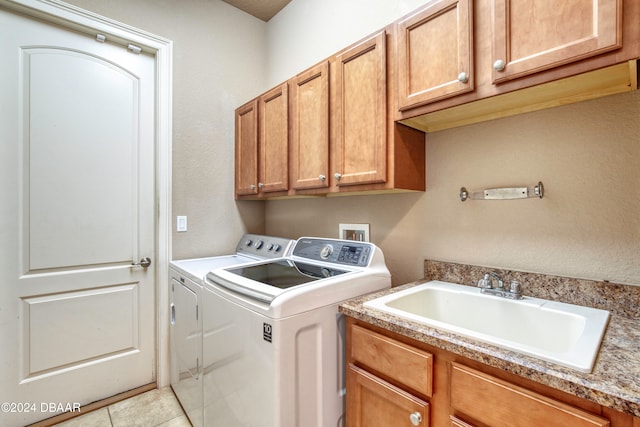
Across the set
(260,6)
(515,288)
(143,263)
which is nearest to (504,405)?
(515,288)

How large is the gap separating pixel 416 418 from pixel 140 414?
5.75ft

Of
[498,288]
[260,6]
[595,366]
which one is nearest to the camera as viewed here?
[595,366]

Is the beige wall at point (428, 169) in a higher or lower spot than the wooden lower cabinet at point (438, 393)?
higher

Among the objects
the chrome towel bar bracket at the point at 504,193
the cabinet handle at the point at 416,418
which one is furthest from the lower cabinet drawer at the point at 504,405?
the chrome towel bar bracket at the point at 504,193

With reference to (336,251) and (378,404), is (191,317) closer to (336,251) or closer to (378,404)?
(336,251)

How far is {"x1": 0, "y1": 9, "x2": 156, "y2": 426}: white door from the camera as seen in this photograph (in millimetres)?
1654

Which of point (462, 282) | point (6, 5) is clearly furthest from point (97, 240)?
point (462, 282)

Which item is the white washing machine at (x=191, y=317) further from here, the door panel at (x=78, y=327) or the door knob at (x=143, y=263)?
the door panel at (x=78, y=327)

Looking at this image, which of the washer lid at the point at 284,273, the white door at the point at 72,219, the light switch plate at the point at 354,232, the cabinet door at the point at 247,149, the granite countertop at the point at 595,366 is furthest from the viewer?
the cabinet door at the point at 247,149

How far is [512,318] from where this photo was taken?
1.14 m

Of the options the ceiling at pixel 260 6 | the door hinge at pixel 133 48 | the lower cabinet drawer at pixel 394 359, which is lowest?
the lower cabinet drawer at pixel 394 359

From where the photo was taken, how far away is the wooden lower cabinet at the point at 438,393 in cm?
65

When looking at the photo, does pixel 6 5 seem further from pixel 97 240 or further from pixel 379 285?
pixel 379 285

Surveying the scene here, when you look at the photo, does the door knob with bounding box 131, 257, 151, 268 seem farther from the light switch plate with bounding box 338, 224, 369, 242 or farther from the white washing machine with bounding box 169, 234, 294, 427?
the light switch plate with bounding box 338, 224, 369, 242
